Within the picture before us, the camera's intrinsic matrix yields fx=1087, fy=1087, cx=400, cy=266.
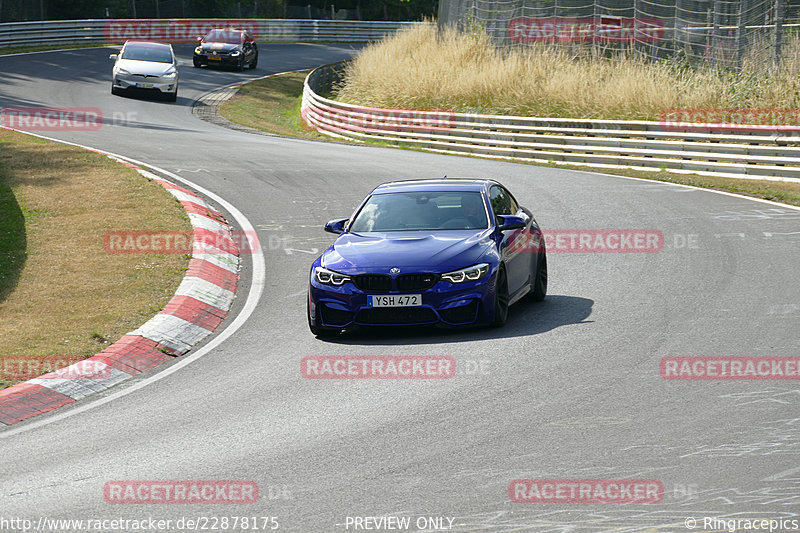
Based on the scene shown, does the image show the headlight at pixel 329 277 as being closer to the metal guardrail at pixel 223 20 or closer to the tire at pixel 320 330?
the tire at pixel 320 330

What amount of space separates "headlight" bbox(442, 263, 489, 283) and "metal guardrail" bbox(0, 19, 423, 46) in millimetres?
42922

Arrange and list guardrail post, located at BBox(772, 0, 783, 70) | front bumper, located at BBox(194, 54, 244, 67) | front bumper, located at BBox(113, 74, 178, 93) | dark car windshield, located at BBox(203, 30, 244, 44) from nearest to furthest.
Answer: guardrail post, located at BBox(772, 0, 783, 70) → front bumper, located at BBox(113, 74, 178, 93) → front bumper, located at BBox(194, 54, 244, 67) → dark car windshield, located at BBox(203, 30, 244, 44)

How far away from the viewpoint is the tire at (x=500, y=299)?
33.6 ft

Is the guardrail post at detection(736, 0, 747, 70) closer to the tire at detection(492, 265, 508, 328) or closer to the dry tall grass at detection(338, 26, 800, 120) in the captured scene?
the dry tall grass at detection(338, 26, 800, 120)

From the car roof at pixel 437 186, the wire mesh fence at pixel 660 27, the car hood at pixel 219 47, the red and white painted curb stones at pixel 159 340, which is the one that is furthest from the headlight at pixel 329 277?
the car hood at pixel 219 47

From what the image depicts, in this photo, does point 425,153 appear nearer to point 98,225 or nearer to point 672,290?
point 98,225

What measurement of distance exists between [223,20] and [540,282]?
54527 mm

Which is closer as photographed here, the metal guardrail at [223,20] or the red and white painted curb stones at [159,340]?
the red and white painted curb stones at [159,340]

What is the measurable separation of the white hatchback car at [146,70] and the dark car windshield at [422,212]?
2492 cm

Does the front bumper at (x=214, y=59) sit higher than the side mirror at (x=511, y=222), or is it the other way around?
the side mirror at (x=511, y=222)

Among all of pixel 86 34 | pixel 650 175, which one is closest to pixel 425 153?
pixel 650 175

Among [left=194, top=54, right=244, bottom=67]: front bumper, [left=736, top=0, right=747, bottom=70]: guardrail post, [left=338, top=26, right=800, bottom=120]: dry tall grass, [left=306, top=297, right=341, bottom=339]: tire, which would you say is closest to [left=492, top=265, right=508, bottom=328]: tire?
[left=306, top=297, right=341, bottom=339]: tire

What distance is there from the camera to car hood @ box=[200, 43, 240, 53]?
48125 millimetres

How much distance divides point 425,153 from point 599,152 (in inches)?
180
